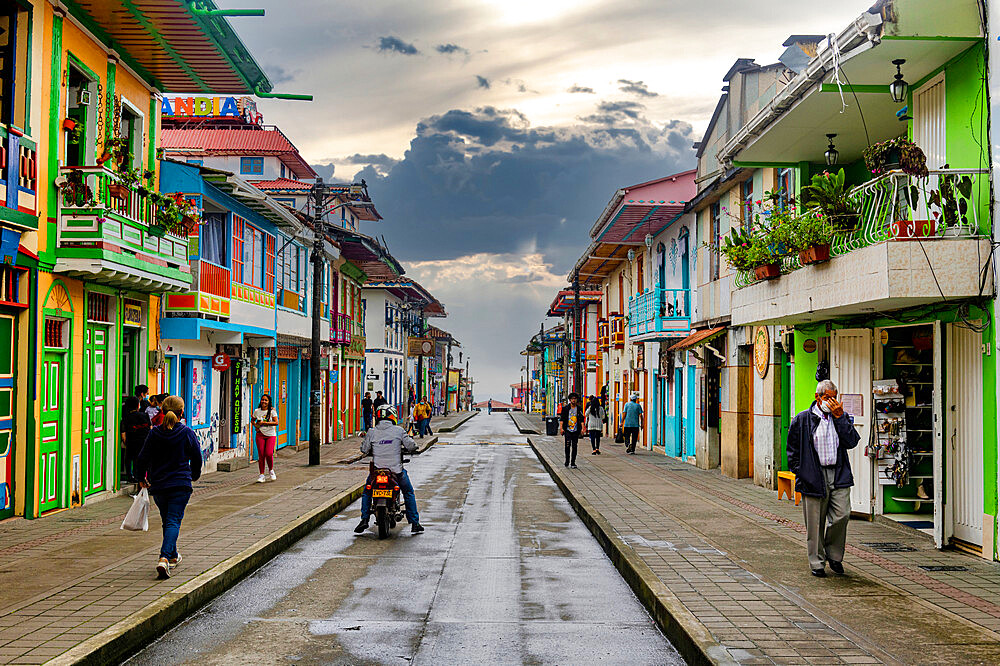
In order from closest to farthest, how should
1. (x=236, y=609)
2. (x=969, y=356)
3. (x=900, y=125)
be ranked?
(x=236, y=609) < (x=969, y=356) < (x=900, y=125)

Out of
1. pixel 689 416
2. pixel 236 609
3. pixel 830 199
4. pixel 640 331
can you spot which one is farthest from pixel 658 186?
pixel 236 609

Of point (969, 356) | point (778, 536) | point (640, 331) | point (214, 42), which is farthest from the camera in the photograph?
point (640, 331)

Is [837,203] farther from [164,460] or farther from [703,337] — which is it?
[703,337]

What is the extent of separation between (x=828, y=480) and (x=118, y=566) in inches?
268

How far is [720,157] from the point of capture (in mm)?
15594

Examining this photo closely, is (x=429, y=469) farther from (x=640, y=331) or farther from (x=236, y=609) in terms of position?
(x=236, y=609)

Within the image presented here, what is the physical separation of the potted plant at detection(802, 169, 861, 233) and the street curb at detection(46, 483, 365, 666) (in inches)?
301

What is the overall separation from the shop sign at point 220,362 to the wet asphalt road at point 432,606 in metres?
8.15

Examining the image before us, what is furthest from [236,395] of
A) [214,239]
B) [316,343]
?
[214,239]

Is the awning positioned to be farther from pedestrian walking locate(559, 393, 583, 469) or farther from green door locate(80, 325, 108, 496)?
green door locate(80, 325, 108, 496)

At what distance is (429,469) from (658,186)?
33.1 feet

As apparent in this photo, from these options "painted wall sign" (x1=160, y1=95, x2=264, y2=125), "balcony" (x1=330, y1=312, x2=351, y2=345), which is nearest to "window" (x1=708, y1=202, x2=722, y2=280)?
"balcony" (x1=330, y1=312, x2=351, y2=345)

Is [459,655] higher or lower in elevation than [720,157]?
lower

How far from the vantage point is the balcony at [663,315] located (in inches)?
978
